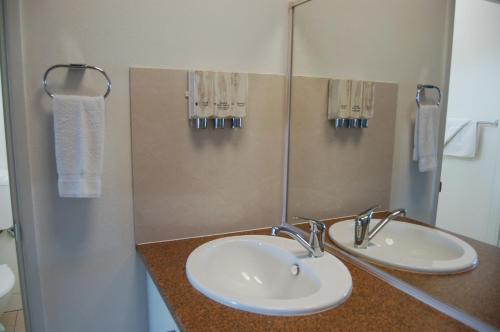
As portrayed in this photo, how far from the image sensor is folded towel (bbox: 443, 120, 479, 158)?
3.15ft

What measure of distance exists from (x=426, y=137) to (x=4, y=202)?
2510mm

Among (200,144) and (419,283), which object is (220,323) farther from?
(200,144)

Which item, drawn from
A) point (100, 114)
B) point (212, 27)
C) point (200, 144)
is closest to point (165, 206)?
point (200, 144)

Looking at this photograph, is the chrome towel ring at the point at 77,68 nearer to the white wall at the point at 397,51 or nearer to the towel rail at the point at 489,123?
the white wall at the point at 397,51

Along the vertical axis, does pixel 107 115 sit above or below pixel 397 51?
below

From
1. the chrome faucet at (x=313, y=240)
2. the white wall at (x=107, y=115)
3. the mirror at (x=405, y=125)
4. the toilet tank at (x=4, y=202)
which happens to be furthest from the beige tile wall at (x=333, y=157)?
the toilet tank at (x=4, y=202)

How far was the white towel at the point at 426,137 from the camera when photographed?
108 centimetres

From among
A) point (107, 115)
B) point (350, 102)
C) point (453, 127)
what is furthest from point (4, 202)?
point (453, 127)

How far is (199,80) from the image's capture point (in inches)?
57.4

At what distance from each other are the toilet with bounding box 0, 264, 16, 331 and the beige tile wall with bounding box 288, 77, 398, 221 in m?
1.65

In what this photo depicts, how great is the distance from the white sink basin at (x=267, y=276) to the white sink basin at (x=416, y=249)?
0.13 meters

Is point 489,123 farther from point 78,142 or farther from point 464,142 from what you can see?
point 78,142

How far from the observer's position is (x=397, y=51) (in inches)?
47.7

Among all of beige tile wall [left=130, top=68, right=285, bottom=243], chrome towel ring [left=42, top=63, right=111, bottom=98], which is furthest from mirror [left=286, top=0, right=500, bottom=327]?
chrome towel ring [left=42, top=63, right=111, bottom=98]
